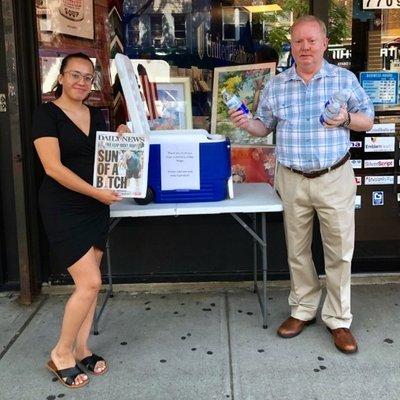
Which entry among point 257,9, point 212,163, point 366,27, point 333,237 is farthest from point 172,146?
point 366,27

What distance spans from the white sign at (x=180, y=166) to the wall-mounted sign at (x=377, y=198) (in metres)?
1.66

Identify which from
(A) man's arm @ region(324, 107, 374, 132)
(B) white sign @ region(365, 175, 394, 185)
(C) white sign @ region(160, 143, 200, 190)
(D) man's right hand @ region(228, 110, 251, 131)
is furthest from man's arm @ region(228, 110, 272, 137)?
(B) white sign @ region(365, 175, 394, 185)

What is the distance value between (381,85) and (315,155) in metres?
1.36

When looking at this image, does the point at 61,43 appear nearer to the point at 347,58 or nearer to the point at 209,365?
the point at 347,58

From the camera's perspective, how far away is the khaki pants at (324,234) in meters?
2.98

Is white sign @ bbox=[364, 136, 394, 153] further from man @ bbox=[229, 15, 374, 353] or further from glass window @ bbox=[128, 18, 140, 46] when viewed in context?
glass window @ bbox=[128, 18, 140, 46]

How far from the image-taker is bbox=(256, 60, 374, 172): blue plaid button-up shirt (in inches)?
114

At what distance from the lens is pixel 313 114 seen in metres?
2.90

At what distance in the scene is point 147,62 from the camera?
155 inches

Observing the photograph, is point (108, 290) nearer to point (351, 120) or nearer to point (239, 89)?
point (239, 89)

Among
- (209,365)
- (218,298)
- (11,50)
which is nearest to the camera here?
(209,365)

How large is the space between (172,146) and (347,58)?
1.63 m

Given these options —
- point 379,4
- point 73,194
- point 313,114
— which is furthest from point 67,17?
point 379,4

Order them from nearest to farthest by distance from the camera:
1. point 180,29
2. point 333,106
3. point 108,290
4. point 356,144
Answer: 1. point 333,106
2. point 108,290
3. point 180,29
4. point 356,144
